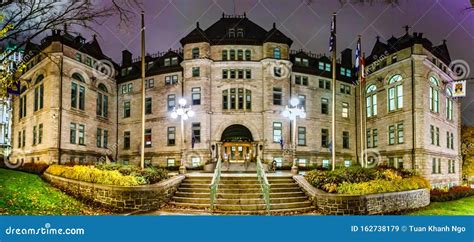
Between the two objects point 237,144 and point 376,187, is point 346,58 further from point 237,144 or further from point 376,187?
point 376,187

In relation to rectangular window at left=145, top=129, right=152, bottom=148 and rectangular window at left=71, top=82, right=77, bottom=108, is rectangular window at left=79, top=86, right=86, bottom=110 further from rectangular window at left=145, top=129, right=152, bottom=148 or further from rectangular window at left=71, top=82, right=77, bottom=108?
rectangular window at left=145, top=129, right=152, bottom=148

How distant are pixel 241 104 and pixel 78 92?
6892mm

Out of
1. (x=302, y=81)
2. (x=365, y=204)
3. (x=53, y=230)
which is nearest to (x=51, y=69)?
(x=53, y=230)

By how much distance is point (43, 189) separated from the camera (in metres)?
9.65

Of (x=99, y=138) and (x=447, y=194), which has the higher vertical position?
(x=99, y=138)

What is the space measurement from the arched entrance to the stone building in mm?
50

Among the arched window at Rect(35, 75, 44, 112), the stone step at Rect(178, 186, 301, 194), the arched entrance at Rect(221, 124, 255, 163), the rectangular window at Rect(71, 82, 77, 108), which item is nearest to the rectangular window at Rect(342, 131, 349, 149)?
the arched entrance at Rect(221, 124, 255, 163)

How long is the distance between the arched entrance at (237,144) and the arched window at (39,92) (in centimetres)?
763

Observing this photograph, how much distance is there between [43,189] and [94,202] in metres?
1.76

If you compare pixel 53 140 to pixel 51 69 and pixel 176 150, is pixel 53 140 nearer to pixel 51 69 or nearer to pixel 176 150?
pixel 51 69

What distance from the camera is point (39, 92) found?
14359 mm

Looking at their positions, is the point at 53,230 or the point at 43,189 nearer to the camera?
the point at 53,230

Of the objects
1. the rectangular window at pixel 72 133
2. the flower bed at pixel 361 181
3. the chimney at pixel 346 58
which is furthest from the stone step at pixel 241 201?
the chimney at pixel 346 58

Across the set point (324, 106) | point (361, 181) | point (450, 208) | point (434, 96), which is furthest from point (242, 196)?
point (324, 106)
